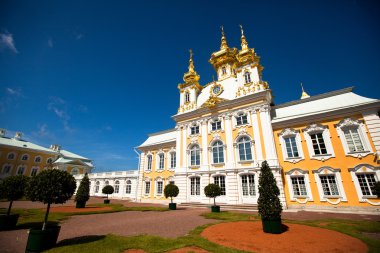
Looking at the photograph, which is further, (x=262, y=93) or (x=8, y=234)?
(x=262, y=93)

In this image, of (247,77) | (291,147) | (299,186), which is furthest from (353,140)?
(247,77)

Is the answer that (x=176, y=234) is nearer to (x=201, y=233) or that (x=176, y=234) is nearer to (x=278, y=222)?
(x=201, y=233)

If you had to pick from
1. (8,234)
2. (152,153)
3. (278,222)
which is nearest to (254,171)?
(278,222)

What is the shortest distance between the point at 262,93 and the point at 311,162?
9196 millimetres

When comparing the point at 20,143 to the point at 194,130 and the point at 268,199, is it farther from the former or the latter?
the point at 268,199

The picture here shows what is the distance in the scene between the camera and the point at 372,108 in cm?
1589

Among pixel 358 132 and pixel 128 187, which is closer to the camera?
pixel 358 132

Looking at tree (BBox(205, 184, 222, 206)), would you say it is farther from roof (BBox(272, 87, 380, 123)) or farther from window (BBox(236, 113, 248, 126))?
roof (BBox(272, 87, 380, 123))

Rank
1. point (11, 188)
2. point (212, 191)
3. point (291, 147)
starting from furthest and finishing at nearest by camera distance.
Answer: point (291, 147) → point (212, 191) → point (11, 188)

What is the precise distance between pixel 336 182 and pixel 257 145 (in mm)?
7692

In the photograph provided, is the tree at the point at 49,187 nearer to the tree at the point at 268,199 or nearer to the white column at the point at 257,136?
the tree at the point at 268,199

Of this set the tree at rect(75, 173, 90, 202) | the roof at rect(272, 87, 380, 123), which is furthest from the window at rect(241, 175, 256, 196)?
the tree at rect(75, 173, 90, 202)

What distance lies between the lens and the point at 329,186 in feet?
54.4

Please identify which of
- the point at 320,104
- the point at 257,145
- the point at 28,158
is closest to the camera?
the point at 320,104
